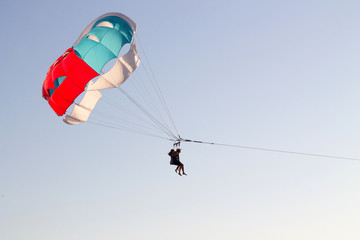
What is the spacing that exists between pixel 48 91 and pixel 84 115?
1.97 metres

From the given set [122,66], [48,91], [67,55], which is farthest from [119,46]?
[48,91]

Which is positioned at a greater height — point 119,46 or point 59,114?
point 119,46

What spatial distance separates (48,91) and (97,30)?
149 inches

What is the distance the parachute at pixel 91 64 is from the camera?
24.0 meters

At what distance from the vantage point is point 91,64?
23.9m

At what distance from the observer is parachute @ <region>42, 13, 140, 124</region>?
2395cm

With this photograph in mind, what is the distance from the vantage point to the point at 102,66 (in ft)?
78.8

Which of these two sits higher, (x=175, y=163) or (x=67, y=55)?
(x=67, y=55)

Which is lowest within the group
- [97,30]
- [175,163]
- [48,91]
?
[175,163]

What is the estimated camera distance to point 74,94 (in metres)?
24.3

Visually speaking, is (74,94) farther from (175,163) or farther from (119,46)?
(175,163)

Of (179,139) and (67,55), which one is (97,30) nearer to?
(67,55)

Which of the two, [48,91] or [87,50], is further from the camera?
[48,91]

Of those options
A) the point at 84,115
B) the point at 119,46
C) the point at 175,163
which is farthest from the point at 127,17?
the point at 175,163
